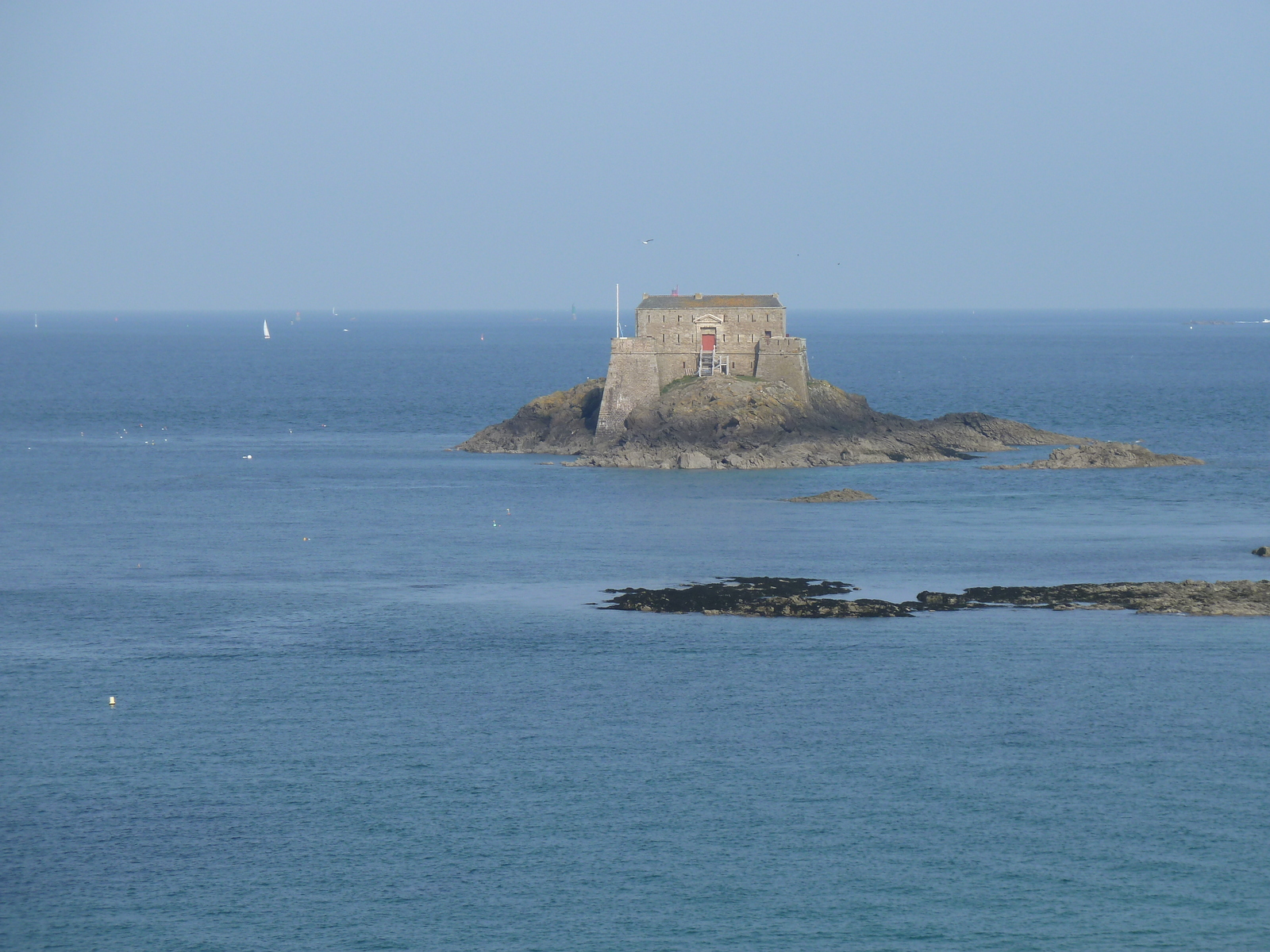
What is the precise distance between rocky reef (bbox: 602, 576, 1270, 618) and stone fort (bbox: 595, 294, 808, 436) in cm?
3869

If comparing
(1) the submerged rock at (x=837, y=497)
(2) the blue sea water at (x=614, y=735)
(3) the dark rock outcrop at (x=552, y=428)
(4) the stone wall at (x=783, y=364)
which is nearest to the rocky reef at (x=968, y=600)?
(2) the blue sea water at (x=614, y=735)

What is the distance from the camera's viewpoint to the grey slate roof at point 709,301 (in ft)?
327

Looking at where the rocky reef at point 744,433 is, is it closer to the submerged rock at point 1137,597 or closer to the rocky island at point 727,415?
the rocky island at point 727,415

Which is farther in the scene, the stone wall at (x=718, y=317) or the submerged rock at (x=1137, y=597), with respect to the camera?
the stone wall at (x=718, y=317)

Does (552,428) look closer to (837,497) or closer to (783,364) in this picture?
(783,364)

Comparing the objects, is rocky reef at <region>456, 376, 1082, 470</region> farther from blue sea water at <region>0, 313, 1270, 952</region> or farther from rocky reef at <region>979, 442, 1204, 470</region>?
blue sea water at <region>0, 313, 1270, 952</region>

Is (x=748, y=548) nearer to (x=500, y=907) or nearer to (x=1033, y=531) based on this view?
(x=1033, y=531)

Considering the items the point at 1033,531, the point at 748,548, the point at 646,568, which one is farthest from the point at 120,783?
the point at 1033,531

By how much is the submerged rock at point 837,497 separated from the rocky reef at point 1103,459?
46.6ft

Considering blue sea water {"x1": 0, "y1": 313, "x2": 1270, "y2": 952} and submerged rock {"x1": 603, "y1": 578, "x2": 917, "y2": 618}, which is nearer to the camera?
blue sea water {"x1": 0, "y1": 313, "x2": 1270, "y2": 952}

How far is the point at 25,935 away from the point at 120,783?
25.2 ft

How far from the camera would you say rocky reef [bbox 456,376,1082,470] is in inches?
3688

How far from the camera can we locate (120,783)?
39.3 meters

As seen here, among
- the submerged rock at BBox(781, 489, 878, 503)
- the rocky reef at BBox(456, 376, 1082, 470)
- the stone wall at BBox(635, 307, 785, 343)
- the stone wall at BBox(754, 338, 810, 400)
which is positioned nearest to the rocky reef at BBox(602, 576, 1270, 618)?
the submerged rock at BBox(781, 489, 878, 503)
